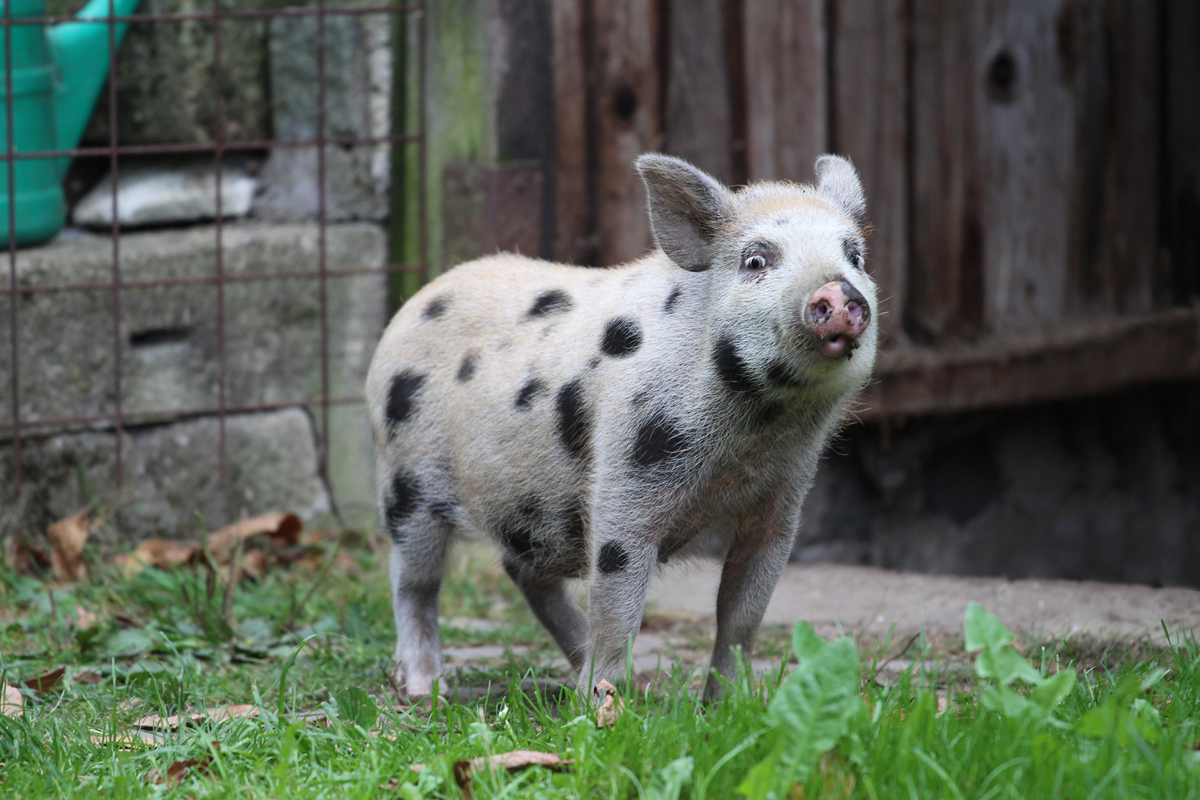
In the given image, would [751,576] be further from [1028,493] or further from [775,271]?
[1028,493]

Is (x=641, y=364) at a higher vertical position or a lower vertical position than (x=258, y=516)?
higher

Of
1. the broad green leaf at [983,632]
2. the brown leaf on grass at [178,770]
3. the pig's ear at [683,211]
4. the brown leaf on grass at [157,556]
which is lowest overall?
the brown leaf on grass at [157,556]

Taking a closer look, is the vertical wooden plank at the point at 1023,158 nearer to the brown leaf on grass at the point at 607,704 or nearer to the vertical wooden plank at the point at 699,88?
the vertical wooden plank at the point at 699,88

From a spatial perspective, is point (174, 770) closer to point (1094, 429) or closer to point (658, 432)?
point (658, 432)

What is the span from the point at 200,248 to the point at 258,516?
110 cm

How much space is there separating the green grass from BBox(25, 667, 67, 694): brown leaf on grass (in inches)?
2.6

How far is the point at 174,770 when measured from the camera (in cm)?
277

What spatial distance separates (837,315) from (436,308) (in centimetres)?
143

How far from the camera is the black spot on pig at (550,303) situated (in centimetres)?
361

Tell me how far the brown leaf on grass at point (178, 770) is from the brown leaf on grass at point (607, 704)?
2.73 feet

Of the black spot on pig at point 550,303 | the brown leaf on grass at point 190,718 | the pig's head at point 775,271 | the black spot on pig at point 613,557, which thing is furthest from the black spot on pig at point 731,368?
the brown leaf on grass at point 190,718

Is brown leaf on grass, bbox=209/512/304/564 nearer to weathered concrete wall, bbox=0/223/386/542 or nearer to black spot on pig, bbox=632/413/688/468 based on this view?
weathered concrete wall, bbox=0/223/386/542

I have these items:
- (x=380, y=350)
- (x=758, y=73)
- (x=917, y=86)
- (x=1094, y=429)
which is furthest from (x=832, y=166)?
(x=1094, y=429)

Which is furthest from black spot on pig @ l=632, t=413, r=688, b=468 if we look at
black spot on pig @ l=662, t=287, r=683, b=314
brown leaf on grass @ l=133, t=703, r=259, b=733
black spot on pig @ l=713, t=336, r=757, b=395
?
brown leaf on grass @ l=133, t=703, r=259, b=733
